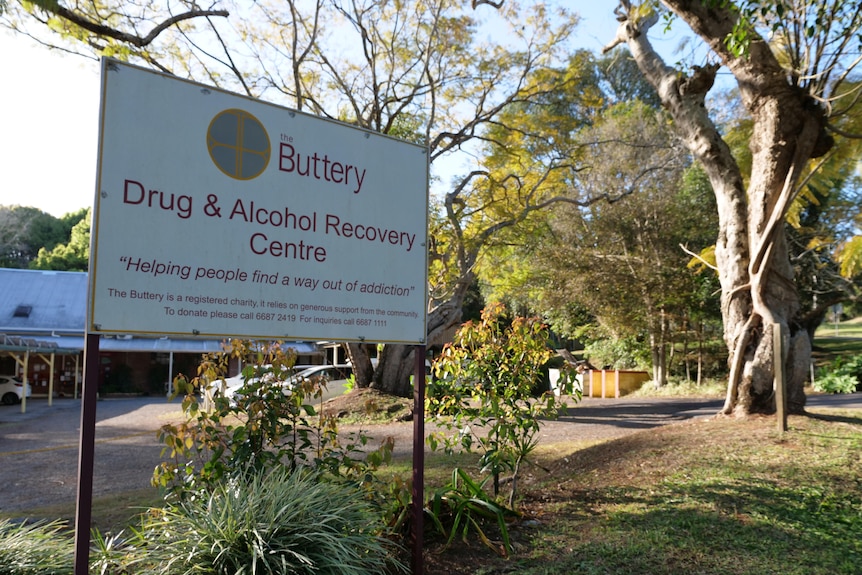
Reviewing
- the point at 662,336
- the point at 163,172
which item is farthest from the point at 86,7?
the point at 662,336

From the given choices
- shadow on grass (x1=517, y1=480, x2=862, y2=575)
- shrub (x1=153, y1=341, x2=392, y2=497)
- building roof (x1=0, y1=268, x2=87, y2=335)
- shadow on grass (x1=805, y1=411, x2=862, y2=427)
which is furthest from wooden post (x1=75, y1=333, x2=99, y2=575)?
building roof (x1=0, y1=268, x2=87, y2=335)

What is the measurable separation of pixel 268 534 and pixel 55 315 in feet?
116

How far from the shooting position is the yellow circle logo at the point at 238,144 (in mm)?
3779

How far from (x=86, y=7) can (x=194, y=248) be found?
1189 centimetres

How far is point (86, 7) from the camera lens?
41.9 ft

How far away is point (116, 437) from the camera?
46.8 ft

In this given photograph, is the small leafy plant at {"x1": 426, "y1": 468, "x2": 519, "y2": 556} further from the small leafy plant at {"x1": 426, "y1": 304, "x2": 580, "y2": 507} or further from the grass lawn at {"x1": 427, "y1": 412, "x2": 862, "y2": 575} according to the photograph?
the small leafy plant at {"x1": 426, "y1": 304, "x2": 580, "y2": 507}

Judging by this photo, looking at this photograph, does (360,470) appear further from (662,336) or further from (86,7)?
(662,336)

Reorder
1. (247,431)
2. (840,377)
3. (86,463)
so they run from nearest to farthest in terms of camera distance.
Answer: (86,463), (247,431), (840,377)

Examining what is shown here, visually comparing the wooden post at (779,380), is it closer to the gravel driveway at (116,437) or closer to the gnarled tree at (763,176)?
the gnarled tree at (763,176)

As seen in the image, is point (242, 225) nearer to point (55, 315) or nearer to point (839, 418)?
point (839, 418)

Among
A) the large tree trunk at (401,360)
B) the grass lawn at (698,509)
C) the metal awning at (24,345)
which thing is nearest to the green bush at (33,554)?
the grass lawn at (698,509)

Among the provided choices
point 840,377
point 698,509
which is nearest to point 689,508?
point 698,509

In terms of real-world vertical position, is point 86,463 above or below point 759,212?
below
